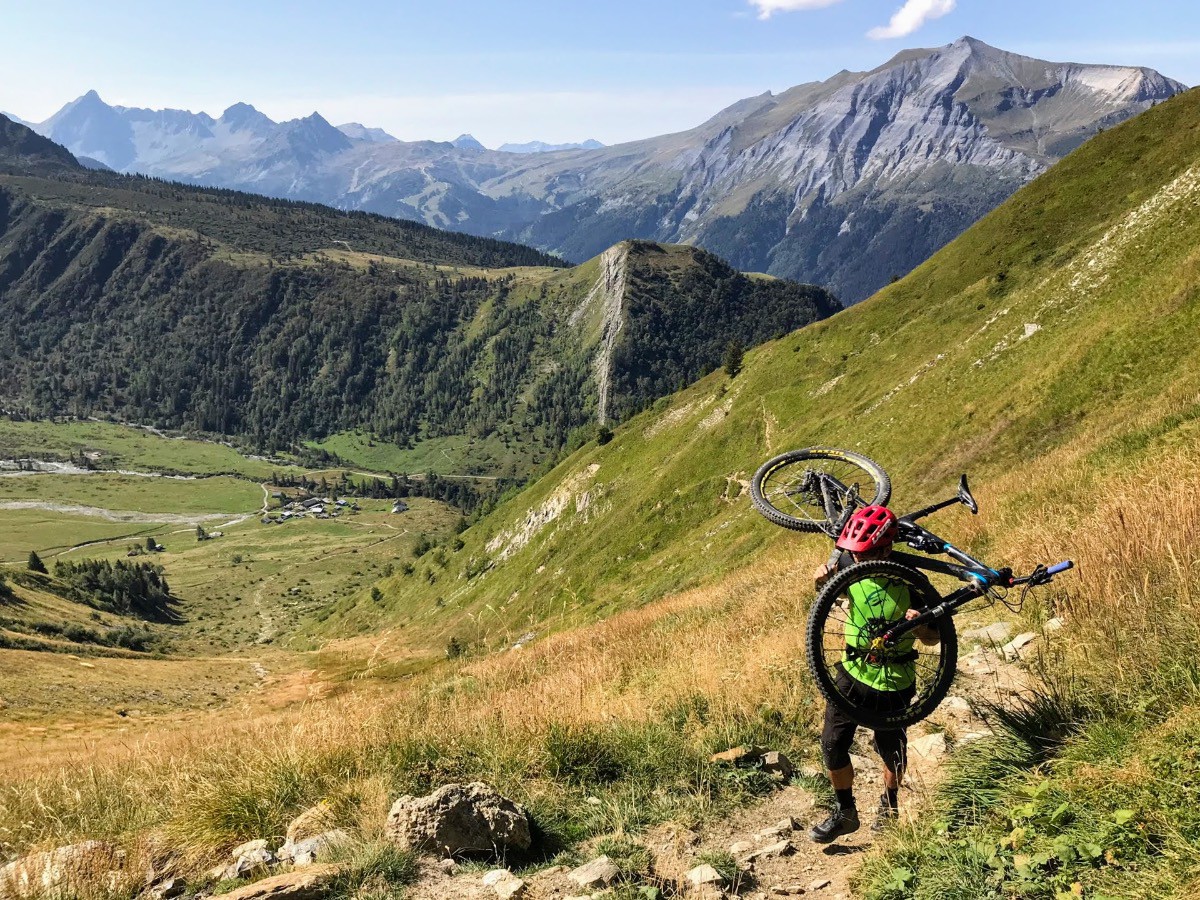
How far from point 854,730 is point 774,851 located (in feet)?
4.72

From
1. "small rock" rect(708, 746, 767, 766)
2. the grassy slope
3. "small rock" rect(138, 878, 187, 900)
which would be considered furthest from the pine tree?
"small rock" rect(138, 878, 187, 900)

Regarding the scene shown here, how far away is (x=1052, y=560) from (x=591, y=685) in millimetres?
7685

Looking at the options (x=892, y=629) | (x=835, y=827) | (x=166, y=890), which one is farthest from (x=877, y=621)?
(x=166, y=890)

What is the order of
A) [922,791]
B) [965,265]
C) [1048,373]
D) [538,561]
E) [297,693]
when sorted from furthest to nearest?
1. [538,561]
2. [965,265]
3. [297,693]
4. [1048,373]
5. [922,791]

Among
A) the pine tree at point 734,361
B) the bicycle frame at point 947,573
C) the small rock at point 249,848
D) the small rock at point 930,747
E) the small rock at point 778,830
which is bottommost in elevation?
the small rock at point 778,830

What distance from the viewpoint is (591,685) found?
11.2 metres

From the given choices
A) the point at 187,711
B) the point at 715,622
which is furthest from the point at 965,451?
the point at 187,711

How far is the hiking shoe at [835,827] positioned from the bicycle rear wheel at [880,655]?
993mm

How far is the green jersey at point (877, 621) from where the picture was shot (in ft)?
22.7

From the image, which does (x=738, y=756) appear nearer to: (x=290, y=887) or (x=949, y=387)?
(x=290, y=887)

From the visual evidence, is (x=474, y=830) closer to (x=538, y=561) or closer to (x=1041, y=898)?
(x=1041, y=898)

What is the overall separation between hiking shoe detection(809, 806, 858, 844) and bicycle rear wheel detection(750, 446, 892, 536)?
14.1 feet

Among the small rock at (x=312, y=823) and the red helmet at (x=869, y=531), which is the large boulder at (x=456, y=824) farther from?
the red helmet at (x=869, y=531)

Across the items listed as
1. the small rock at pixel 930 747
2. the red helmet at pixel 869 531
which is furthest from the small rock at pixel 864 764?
the red helmet at pixel 869 531
